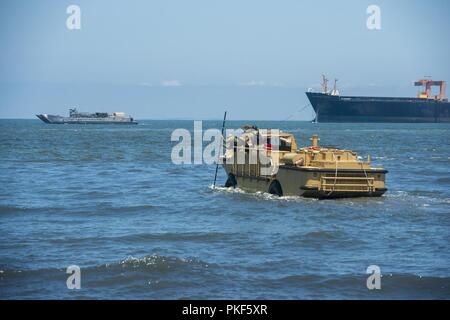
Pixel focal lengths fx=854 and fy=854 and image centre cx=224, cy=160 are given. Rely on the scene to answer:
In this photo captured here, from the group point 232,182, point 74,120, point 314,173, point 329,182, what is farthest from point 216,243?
A: point 74,120

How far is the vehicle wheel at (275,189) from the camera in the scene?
2994cm

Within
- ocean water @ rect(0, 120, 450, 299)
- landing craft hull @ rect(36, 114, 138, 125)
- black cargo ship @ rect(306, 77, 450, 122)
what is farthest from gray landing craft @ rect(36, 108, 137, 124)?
ocean water @ rect(0, 120, 450, 299)

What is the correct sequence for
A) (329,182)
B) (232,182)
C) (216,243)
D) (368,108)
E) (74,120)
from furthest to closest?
(74,120) < (368,108) < (232,182) < (329,182) < (216,243)

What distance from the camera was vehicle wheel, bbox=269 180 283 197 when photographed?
98.2ft

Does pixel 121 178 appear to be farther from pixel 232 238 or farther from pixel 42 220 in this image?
pixel 232 238

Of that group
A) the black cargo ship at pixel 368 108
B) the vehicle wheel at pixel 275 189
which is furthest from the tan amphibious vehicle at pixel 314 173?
A: the black cargo ship at pixel 368 108

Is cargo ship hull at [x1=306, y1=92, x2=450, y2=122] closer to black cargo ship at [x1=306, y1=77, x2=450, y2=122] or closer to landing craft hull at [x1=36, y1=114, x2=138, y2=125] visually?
black cargo ship at [x1=306, y1=77, x2=450, y2=122]

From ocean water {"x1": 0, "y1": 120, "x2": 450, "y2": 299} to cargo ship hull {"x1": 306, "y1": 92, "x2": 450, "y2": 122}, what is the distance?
443 ft

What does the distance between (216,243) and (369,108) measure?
153 m

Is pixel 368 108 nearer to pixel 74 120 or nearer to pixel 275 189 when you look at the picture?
pixel 74 120

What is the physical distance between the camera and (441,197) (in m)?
32.3

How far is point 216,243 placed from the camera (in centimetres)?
2142
